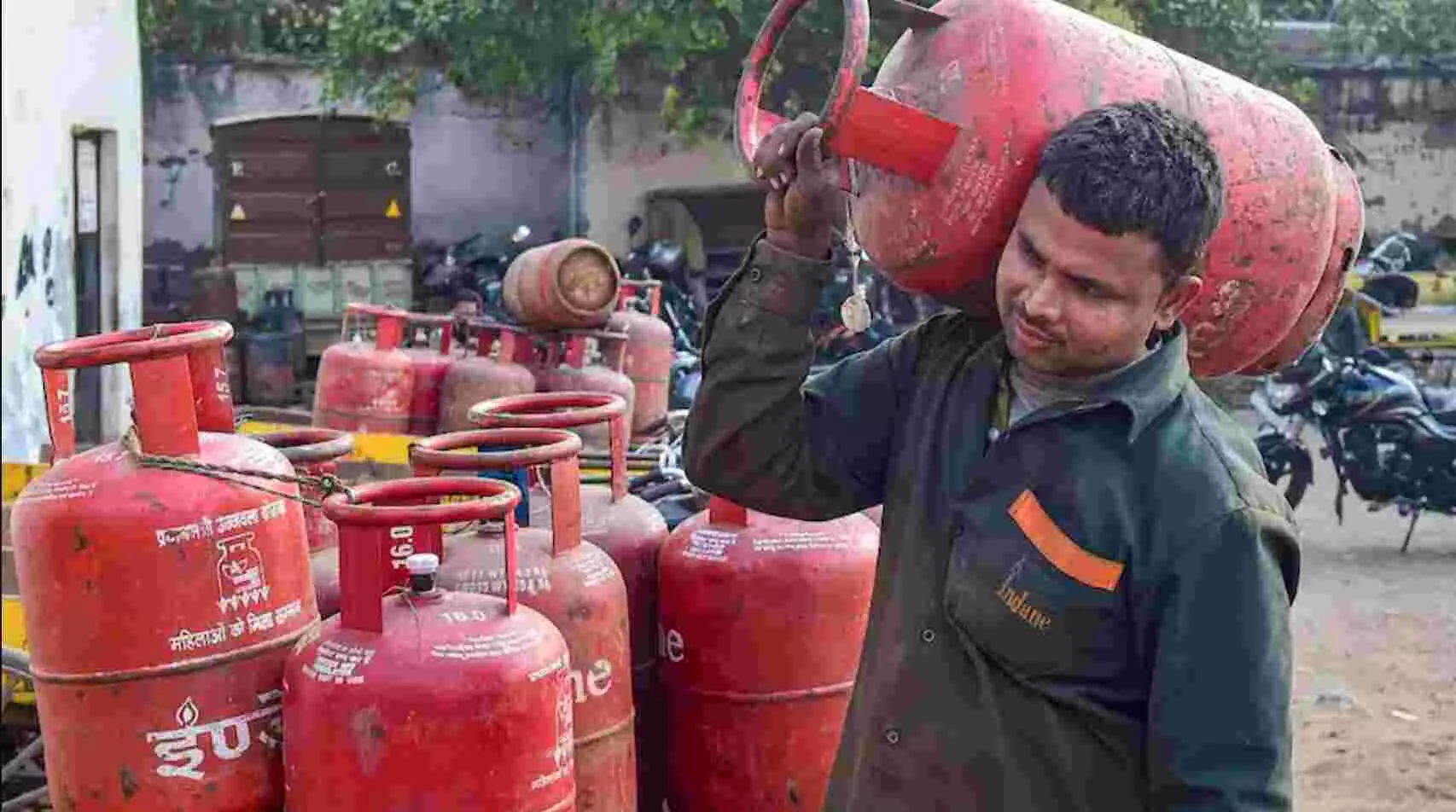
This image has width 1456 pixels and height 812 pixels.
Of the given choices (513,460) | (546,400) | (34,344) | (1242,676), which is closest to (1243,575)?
(1242,676)

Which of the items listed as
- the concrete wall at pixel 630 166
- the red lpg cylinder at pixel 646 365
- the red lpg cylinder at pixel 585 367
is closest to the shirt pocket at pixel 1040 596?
the red lpg cylinder at pixel 585 367

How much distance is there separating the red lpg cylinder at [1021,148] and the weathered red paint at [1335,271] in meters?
0.05

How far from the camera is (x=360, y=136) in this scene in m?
15.0

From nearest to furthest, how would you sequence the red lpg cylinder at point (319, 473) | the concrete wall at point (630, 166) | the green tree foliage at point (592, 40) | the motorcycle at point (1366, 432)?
the red lpg cylinder at point (319, 473) → the motorcycle at point (1366, 432) → the green tree foliage at point (592, 40) → the concrete wall at point (630, 166)

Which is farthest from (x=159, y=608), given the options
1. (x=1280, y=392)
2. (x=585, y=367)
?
(x=1280, y=392)

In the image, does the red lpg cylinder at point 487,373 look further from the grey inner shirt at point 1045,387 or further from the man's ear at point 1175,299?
the man's ear at point 1175,299

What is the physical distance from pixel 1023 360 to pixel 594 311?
5.42 meters

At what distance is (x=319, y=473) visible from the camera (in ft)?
11.2

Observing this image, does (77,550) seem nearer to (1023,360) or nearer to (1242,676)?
(1023,360)

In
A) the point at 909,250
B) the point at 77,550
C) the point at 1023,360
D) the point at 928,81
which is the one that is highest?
the point at 928,81

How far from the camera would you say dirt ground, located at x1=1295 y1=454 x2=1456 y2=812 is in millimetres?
5305

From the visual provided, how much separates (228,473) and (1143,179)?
68.6 inches

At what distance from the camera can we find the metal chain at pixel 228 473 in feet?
9.31

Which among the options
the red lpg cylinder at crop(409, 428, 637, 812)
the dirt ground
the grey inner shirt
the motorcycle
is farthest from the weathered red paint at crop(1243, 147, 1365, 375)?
the motorcycle
